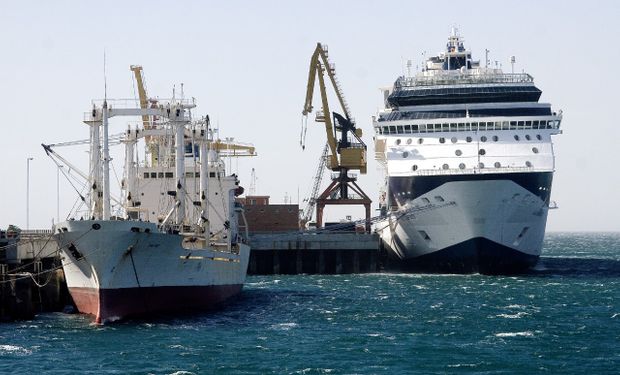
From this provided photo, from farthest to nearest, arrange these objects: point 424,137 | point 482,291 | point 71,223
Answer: point 424,137
point 482,291
point 71,223

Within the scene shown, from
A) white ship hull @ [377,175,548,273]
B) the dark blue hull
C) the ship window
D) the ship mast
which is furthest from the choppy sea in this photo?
the ship window

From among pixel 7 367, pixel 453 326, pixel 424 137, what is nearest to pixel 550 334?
pixel 453 326

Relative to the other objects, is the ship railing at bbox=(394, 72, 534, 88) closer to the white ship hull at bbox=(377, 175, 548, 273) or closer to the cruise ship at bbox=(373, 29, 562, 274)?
the cruise ship at bbox=(373, 29, 562, 274)

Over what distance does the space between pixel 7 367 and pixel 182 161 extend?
20.2 m

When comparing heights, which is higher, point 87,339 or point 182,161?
point 182,161

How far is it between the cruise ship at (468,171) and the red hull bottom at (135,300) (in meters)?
25.3

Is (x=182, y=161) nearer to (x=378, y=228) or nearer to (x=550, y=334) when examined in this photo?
(x=550, y=334)

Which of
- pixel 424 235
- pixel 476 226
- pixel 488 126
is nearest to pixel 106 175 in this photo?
pixel 476 226

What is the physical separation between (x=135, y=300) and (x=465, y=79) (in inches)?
1686

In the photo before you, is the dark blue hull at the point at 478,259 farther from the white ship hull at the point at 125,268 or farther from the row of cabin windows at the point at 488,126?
the white ship hull at the point at 125,268

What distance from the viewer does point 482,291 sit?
6406cm

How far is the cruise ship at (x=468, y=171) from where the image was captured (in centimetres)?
7356

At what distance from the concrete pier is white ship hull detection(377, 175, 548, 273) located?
315 inches

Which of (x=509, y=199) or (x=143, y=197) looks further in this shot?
(x=509, y=199)
